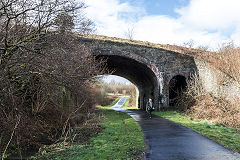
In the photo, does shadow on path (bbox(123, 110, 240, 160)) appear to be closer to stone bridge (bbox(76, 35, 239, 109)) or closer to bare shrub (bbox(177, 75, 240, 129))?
bare shrub (bbox(177, 75, 240, 129))

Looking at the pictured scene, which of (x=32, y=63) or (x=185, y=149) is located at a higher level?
(x=32, y=63)

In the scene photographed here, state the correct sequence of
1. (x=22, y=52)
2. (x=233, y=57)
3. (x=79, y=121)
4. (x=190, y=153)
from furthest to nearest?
(x=233, y=57) < (x=79, y=121) < (x=22, y=52) < (x=190, y=153)

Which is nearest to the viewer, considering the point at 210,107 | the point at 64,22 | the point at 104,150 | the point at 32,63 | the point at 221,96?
the point at 104,150

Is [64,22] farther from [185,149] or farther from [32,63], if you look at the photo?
[185,149]

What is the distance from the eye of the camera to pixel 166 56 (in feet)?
59.7

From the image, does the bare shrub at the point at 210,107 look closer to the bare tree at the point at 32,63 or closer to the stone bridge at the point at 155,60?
the stone bridge at the point at 155,60

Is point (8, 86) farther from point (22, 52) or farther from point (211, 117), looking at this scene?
point (211, 117)

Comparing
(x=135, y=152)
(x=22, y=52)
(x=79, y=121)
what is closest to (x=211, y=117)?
(x=79, y=121)

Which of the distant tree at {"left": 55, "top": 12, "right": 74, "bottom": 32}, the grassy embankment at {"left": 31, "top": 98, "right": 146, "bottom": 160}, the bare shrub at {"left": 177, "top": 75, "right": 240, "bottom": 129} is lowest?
the grassy embankment at {"left": 31, "top": 98, "right": 146, "bottom": 160}

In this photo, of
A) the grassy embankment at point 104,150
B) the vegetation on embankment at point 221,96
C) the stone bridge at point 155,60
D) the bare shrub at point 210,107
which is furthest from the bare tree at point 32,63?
the stone bridge at point 155,60

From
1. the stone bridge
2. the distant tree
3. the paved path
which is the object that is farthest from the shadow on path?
the stone bridge

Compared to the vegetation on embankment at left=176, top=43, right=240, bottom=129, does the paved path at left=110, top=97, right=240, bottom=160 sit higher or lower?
lower

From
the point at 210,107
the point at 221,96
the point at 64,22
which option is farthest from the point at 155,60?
the point at 64,22

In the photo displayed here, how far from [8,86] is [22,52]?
42.5 inches
